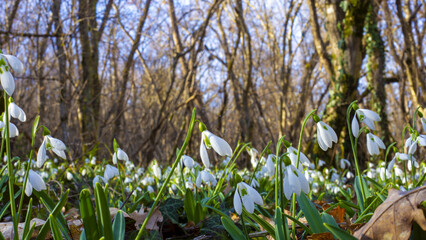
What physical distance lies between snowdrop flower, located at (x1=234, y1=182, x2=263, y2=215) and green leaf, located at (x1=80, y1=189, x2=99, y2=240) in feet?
1.24

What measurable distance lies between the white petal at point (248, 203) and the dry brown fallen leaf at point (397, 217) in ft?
0.89

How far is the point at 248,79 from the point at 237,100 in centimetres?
58

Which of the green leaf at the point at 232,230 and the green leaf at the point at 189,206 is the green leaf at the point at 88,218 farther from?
the green leaf at the point at 189,206

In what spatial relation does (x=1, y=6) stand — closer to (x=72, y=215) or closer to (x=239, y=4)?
(x=239, y=4)

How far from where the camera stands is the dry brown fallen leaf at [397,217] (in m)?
0.90

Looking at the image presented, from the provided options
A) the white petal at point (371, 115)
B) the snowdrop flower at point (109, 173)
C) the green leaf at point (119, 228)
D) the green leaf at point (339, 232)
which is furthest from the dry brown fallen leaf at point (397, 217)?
the snowdrop flower at point (109, 173)

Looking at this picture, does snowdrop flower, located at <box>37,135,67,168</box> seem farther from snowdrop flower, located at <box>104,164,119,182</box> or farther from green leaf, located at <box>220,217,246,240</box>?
snowdrop flower, located at <box>104,164,119,182</box>

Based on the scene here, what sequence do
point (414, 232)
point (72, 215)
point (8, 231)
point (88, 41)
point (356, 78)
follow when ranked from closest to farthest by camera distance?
point (414, 232) → point (8, 231) → point (72, 215) → point (356, 78) → point (88, 41)

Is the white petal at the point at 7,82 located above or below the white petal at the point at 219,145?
above

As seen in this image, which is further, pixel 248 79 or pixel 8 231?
pixel 248 79

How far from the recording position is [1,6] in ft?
26.7

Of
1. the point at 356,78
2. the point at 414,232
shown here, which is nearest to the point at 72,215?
the point at 414,232

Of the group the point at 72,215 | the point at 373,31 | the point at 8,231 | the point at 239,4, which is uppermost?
the point at 239,4

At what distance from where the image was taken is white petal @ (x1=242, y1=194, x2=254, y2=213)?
1044 millimetres
